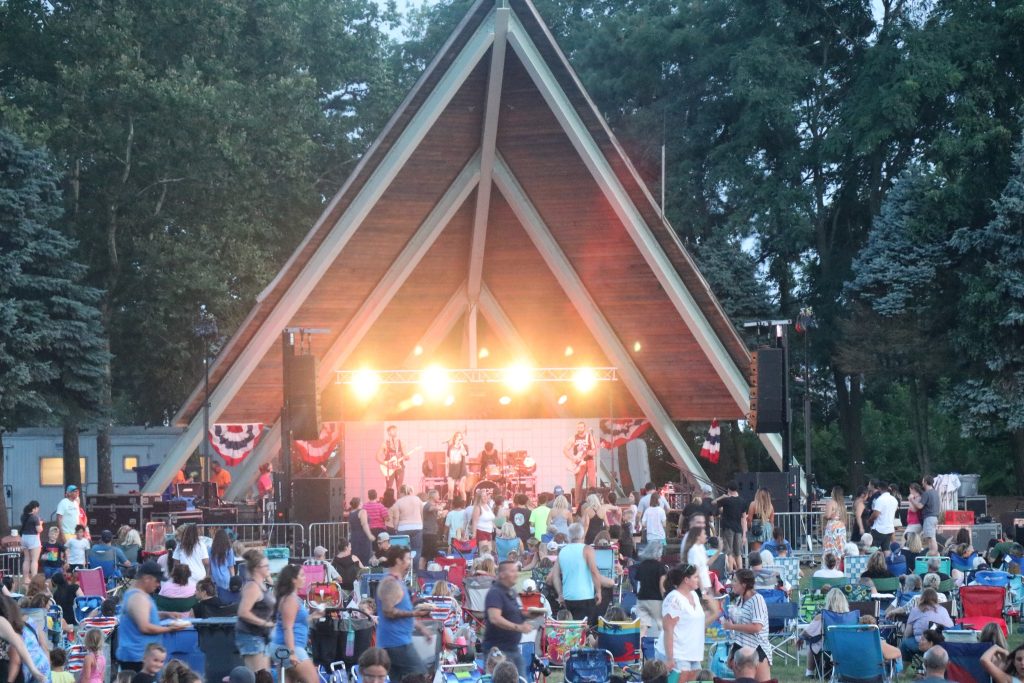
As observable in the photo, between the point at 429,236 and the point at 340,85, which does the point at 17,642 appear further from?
the point at 340,85

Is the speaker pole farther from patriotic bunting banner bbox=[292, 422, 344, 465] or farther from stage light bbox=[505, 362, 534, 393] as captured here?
patriotic bunting banner bbox=[292, 422, 344, 465]

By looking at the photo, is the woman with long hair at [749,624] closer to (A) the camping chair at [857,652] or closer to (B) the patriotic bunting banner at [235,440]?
(A) the camping chair at [857,652]

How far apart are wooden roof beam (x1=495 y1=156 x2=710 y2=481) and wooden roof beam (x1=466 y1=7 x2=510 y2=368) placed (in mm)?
474

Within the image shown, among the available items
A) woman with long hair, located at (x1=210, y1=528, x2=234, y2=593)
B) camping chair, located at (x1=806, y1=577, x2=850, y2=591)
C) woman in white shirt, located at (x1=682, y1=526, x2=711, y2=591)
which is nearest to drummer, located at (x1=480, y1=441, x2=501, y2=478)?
camping chair, located at (x1=806, y1=577, x2=850, y2=591)

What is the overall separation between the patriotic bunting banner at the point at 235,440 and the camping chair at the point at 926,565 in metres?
16.9

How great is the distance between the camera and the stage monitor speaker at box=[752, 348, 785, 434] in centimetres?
2402

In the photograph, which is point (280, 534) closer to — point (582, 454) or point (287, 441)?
point (287, 441)

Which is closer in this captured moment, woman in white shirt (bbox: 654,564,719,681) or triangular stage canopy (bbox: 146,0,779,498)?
woman in white shirt (bbox: 654,564,719,681)

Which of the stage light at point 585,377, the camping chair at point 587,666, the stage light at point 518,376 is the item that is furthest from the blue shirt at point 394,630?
the stage light at point 585,377

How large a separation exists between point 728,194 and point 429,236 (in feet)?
46.3

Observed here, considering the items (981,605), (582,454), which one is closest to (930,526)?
(981,605)

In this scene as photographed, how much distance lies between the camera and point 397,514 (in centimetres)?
2022

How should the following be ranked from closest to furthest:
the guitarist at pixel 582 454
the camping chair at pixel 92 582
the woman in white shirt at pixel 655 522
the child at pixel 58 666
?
the child at pixel 58 666 < the camping chair at pixel 92 582 < the woman in white shirt at pixel 655 522 < the guitarist at pixel 582 454

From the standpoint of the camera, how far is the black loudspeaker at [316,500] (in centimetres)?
2350
